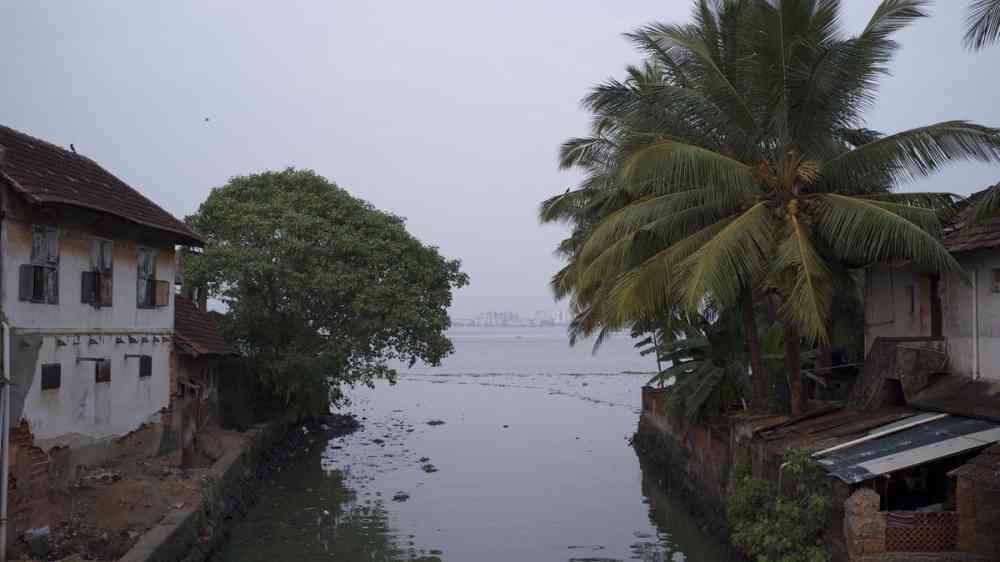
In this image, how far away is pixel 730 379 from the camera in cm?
1920

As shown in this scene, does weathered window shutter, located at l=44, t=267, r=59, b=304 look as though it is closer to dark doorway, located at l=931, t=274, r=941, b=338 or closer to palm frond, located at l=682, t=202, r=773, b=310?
palm frond, located at l=682, t=202, r=773, b=310

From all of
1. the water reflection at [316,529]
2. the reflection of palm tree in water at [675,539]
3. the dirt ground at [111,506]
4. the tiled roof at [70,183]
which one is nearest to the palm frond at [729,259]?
the reflection of palm tree in water at [675,539]

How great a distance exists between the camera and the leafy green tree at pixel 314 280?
2527 centimetres

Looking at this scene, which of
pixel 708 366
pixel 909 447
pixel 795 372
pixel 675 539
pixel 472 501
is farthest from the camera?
pixel 472 501

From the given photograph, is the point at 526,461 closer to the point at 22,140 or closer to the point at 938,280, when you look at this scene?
the point at 938,280

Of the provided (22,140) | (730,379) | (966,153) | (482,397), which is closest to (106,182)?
(22,140)

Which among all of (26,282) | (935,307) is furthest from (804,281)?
(26,282)

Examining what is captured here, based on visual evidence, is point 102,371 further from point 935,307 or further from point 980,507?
point 935,307

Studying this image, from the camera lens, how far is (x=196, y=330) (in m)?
22.7

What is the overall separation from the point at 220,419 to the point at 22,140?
38.1 feet

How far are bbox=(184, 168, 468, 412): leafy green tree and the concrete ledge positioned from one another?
3.50 metres

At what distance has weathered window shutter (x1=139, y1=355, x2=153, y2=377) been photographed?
17.5 m

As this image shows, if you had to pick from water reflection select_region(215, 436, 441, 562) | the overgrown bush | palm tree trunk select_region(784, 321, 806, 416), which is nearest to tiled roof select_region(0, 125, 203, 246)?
water reflection select_region(215, 436, 441, 562)

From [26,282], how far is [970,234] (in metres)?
13.9
